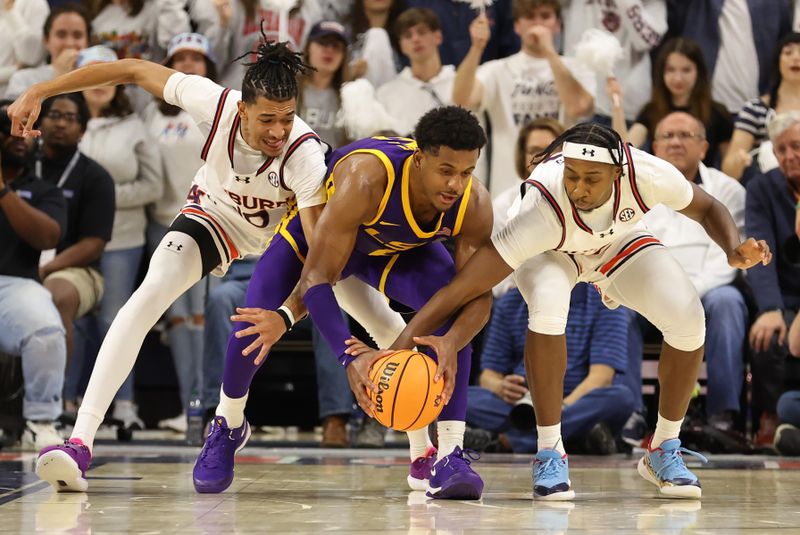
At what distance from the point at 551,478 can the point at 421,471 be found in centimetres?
52

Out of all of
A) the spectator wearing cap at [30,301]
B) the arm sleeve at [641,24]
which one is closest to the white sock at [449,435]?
the spectator wearing cap at [30,301]

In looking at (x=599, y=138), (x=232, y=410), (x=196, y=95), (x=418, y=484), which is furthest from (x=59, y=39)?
(x=599, y=138)

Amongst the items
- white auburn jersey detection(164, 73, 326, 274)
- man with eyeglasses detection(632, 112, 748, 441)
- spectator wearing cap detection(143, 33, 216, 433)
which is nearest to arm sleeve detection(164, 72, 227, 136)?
white auburn jersey detection(164, 73, 326, 274)

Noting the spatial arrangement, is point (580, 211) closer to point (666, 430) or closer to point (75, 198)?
point (666, 430)

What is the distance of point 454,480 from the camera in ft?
12.8

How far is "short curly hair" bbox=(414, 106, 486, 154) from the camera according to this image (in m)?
3.86

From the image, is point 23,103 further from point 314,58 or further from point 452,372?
point 314,58

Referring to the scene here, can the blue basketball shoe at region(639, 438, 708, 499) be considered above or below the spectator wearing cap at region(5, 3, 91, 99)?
below

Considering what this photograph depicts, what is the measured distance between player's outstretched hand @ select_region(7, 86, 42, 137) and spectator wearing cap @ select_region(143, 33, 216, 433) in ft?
9.65

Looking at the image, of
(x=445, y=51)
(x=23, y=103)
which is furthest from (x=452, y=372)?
(x=445, y=51)

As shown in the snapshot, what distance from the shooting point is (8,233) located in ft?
20.6

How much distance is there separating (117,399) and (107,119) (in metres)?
1.72

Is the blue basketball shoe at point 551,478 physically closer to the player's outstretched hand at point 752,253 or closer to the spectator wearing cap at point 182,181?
the player's outstretched hand at point 752,253

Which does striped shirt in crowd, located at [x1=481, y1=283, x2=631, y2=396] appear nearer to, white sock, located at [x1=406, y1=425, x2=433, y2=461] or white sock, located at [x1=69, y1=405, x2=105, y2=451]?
white sock, located at [x1=406, y1=425, x2=433, y2=461]
